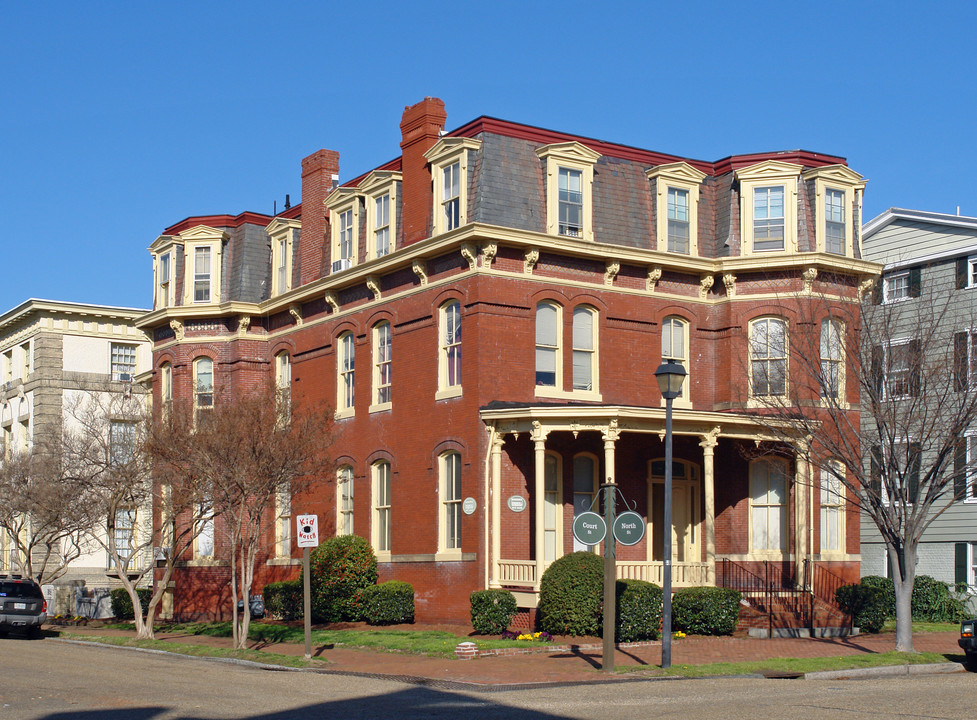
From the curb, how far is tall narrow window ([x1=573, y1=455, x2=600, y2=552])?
989cm

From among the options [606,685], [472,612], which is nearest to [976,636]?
[606,685]

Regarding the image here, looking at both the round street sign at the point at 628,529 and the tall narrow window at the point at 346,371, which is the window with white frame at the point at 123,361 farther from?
the round street sign at the point at 628,529

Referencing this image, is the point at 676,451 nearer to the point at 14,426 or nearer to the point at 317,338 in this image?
the point at 317,338

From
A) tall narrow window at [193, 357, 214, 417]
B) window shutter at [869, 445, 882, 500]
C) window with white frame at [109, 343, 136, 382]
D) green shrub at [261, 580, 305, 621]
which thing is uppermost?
window with white frame at [109, 343, 136, 382]

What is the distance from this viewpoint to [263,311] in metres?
38.0

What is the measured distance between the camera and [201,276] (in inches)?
1540

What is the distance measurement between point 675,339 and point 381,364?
310 inches

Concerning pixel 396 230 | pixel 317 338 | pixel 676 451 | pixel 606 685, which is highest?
pixel 396 230

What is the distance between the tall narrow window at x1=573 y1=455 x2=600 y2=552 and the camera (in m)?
30.3

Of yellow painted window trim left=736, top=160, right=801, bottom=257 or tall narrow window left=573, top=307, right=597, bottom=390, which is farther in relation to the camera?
yellow painted window trim left=736, top=160, right=801, bottom=257

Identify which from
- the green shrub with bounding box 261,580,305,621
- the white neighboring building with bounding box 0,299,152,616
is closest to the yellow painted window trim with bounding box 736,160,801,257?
the green shrub with bounding box 261,580,305,621

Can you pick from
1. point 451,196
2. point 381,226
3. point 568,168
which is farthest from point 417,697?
point 381,226

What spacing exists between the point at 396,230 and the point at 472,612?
35.3ft

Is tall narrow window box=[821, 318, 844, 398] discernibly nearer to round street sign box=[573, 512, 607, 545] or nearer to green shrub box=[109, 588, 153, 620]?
round street sign box=[573, 512, 607, 545]
